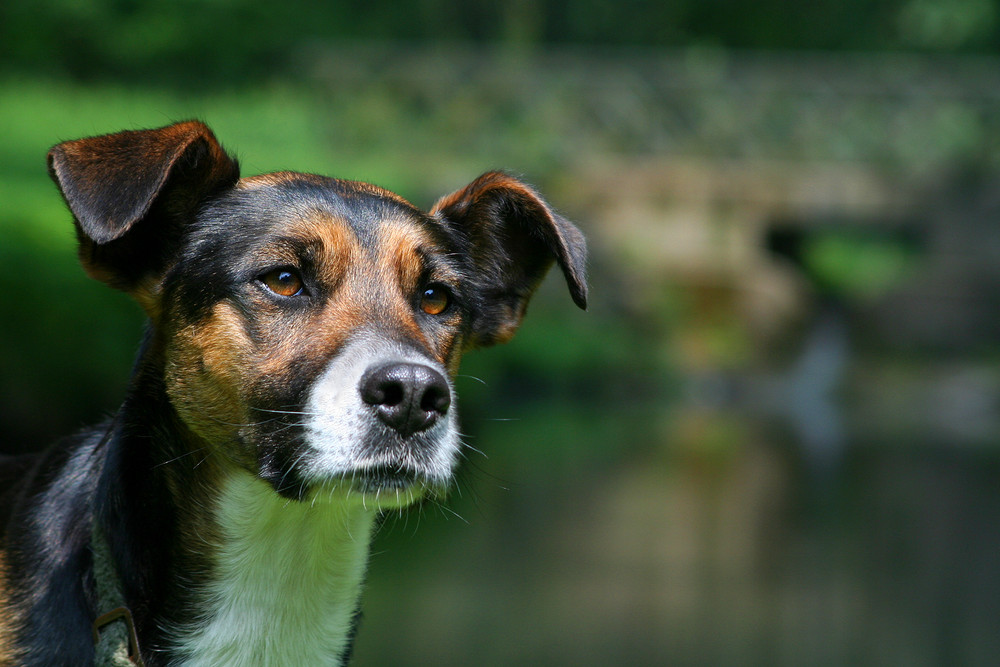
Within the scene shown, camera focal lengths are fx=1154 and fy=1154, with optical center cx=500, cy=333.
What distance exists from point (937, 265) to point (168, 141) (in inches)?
740

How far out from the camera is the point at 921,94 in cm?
2116

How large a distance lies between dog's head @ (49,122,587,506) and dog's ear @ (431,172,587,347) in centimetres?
8

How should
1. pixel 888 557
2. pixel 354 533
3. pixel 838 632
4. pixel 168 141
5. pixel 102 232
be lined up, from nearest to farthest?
pixel 102 232 < pixel 168 141 < pixel 354 533 < pixel 838 632 < pixel 888 557

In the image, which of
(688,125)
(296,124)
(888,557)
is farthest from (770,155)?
(888,557)

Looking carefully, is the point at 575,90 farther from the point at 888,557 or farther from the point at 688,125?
the point at 888,557

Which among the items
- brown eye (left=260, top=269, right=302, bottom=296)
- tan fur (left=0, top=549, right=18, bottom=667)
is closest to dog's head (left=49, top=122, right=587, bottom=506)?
brown eye (left=260, top=269, right=302, bottom=296)

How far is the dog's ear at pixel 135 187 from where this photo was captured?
289cm

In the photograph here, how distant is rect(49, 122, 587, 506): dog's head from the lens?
9.54 feet

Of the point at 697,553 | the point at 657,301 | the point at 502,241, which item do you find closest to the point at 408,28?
the point at 657,301

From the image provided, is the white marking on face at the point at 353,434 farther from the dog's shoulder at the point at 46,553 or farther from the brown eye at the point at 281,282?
the dog's shoulder at the point at 46,553

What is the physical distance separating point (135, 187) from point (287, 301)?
50 centimetres

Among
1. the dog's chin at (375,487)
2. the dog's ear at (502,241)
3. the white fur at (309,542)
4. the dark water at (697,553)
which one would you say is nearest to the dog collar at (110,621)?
the white fur at (309,542)

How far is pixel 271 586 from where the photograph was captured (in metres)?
3.21

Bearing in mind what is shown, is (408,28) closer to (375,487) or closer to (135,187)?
(135,187)
